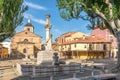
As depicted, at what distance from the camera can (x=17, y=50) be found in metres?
84.4

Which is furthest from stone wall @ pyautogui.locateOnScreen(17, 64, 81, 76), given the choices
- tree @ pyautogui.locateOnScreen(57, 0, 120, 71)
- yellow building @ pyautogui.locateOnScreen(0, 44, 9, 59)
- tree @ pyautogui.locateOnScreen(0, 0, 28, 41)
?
yellow building @ pyautogui.locateOnScreen(0, 44, 9, 59)

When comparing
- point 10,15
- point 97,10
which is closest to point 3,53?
point 10,15

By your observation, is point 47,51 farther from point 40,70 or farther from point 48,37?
point 40,70

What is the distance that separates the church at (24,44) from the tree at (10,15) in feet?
154

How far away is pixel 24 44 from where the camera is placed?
84938 mm

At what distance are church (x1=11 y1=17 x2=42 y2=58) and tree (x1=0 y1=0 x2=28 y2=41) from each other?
154 ft

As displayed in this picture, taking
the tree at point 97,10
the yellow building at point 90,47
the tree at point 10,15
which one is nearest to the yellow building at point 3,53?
the yellow building at point 90,47

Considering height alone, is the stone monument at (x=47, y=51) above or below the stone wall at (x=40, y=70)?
above

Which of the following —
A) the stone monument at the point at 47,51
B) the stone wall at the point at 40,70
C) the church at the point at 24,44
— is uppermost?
the church at the point at 24,44

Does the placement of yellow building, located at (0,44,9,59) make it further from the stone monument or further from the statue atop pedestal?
the stone monument

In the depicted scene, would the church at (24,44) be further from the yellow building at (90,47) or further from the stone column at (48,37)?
the stone column at (48,37)

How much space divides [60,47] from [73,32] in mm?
6949

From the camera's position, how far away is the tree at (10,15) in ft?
104

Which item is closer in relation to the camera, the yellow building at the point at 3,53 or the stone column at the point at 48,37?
the stone column at the point at 48,37
